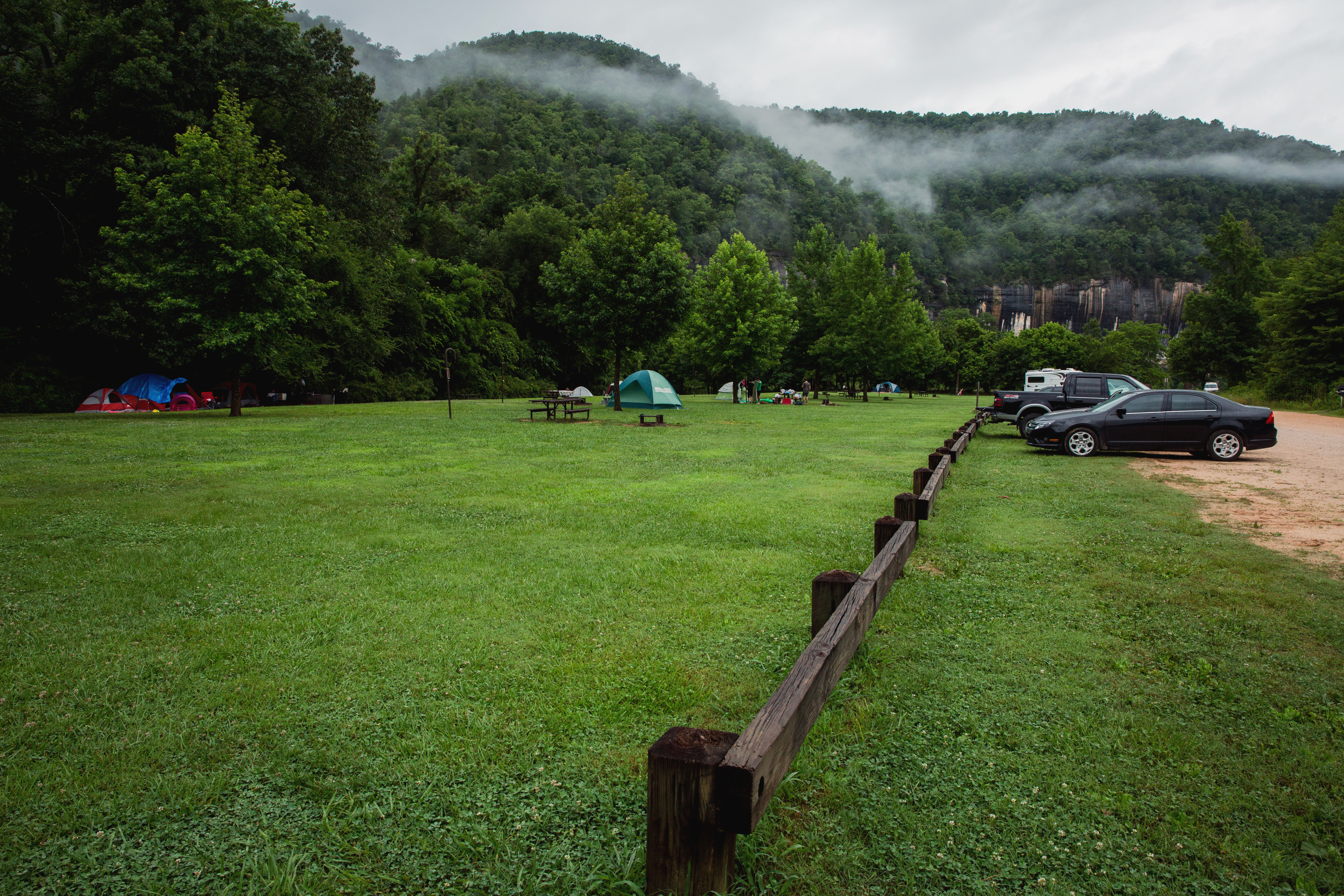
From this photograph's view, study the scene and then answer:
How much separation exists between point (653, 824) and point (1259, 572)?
652 centimetres

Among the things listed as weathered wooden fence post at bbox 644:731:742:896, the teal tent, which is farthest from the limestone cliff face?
weathered wooden fence post at bbox 644:731:742:896

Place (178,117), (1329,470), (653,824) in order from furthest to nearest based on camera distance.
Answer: (178,117) < (1329,470) < (653,824)

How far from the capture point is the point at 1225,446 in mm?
14695

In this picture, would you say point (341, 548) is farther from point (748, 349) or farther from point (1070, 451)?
point (748, 349)

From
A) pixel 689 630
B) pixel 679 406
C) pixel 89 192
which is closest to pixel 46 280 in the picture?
pixel 89 192

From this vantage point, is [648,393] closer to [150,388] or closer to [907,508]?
[150,388]

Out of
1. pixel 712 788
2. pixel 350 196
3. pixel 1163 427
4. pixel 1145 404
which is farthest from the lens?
pixel 350 196

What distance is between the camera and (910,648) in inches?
174

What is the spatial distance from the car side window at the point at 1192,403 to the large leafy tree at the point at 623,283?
19.5 m

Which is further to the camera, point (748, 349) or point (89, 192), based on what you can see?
point (748, 349)

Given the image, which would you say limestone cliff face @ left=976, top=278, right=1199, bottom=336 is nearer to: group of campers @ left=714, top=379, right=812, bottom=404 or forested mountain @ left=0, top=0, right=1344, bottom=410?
forested mountain @ left=0, top=0, right=1344, bottom=410

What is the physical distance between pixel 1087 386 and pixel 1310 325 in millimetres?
23377

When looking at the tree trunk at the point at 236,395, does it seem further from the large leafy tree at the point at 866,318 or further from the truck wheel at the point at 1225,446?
the large leafy tree at the point at 866,318

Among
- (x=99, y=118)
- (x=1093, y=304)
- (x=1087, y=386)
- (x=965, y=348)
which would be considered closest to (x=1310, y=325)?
(x=1087, y=386)
